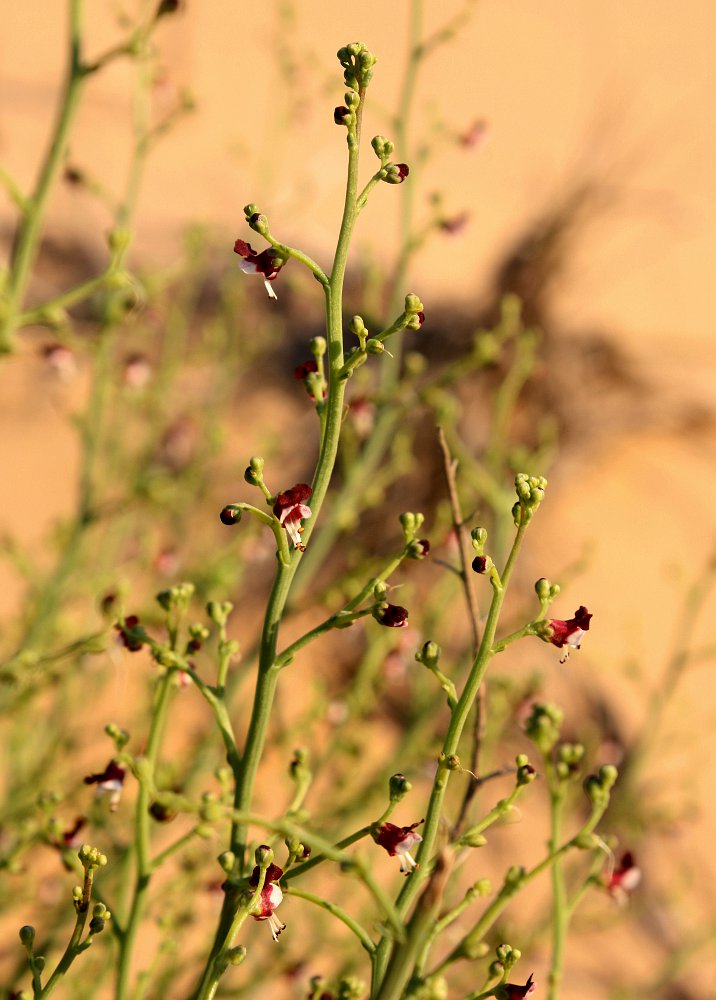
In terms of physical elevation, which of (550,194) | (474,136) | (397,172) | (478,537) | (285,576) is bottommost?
(285,576)

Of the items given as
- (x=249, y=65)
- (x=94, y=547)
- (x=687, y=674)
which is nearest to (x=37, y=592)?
(x=94, y=547)

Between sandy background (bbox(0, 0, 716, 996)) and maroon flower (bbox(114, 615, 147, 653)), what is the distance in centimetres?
210

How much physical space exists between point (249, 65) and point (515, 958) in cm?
700

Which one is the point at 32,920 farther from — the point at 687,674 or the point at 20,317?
the point at 687,674

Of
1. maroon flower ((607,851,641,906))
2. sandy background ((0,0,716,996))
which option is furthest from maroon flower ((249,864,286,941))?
sandy background ((0,0,716,996))

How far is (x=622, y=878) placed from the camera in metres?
1.49

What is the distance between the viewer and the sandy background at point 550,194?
498cm

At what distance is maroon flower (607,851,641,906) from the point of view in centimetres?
148

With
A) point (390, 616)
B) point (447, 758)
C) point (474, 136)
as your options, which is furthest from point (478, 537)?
point (474, 136)

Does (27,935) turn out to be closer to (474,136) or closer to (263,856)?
(263,856)

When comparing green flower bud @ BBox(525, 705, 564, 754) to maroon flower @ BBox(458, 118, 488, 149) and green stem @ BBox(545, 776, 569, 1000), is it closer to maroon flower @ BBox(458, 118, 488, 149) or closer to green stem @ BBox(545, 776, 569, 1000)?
green stem @ BBox(545, 776, 569, 1000)

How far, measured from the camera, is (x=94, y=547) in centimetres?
362

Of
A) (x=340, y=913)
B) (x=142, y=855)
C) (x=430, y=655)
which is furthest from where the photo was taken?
(x=142, y=855)

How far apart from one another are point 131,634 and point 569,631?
1.67ft
